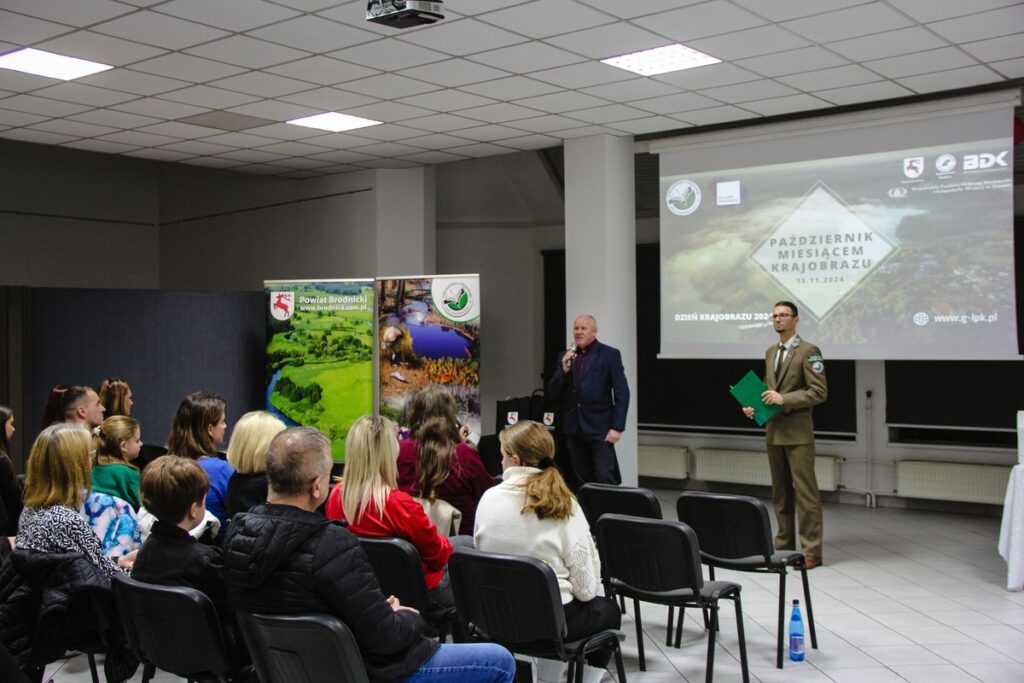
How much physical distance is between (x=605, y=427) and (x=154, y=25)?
387 cm

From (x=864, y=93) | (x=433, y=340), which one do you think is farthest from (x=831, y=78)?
(x=433, y=340)

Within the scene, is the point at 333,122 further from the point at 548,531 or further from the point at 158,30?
the point at 548,531

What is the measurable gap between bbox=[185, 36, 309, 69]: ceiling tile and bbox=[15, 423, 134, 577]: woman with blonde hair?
259 centimetres

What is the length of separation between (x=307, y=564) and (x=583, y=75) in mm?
4194

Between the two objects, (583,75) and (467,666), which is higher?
(583,75)

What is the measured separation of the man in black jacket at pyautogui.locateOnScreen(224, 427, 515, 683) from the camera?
2459mm

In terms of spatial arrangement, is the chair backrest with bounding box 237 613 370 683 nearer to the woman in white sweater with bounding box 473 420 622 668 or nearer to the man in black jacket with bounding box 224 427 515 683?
the man in black jacket with bounding box 224 427 515 683

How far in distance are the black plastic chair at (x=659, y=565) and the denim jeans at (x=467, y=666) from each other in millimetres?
1028

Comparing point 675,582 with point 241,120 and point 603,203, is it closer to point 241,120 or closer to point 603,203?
point 603,203

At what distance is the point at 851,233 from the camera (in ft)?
22.2

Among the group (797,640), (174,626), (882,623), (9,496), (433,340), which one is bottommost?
(882,623)

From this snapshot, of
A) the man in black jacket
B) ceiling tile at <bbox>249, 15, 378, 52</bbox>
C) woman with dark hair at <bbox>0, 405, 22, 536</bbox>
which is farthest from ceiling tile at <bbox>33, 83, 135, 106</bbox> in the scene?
the man in black jacket

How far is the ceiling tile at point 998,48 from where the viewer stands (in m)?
5.24

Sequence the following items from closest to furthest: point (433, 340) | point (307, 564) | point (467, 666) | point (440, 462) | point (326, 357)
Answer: point (307, 564)
point (467, 666)
point (440, 462)
point (433, 340)
point (326, 357)
